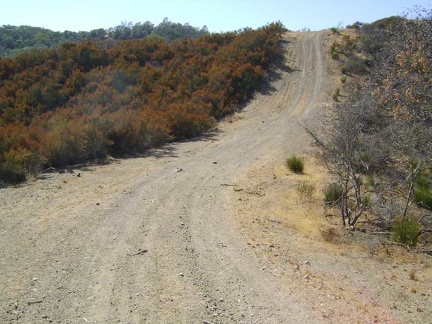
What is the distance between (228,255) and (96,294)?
7.63ft

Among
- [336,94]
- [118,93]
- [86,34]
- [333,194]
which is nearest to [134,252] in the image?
[333,194]

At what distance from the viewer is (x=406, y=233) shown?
8656 millimetres

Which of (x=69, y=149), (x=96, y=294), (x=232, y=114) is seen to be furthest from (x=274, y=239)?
(x=232, y=114)

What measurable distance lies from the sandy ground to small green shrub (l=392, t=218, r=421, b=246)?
1.77 feet

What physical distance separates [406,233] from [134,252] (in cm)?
547

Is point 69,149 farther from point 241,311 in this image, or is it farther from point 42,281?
point 241,311

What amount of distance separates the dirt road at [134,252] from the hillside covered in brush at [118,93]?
1.72 meters

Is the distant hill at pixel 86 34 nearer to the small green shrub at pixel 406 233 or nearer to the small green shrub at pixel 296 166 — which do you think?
the small green shrub at pixel 296 166

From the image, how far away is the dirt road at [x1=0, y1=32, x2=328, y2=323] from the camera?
5332mm

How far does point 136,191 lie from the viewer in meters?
10.8

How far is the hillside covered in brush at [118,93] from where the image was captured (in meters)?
14.5

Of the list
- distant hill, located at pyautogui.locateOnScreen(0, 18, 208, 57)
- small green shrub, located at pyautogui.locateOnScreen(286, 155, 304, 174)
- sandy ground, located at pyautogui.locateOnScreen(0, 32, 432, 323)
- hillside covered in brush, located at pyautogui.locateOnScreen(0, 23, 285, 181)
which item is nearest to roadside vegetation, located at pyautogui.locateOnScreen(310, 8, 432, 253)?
sandy ground, located at pyautogui.locateOnScreen(0, 32, 432, 323)

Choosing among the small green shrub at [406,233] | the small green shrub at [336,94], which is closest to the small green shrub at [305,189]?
the small green shrub at [406,233]

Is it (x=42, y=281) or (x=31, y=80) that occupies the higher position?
(x=31, y=80)
